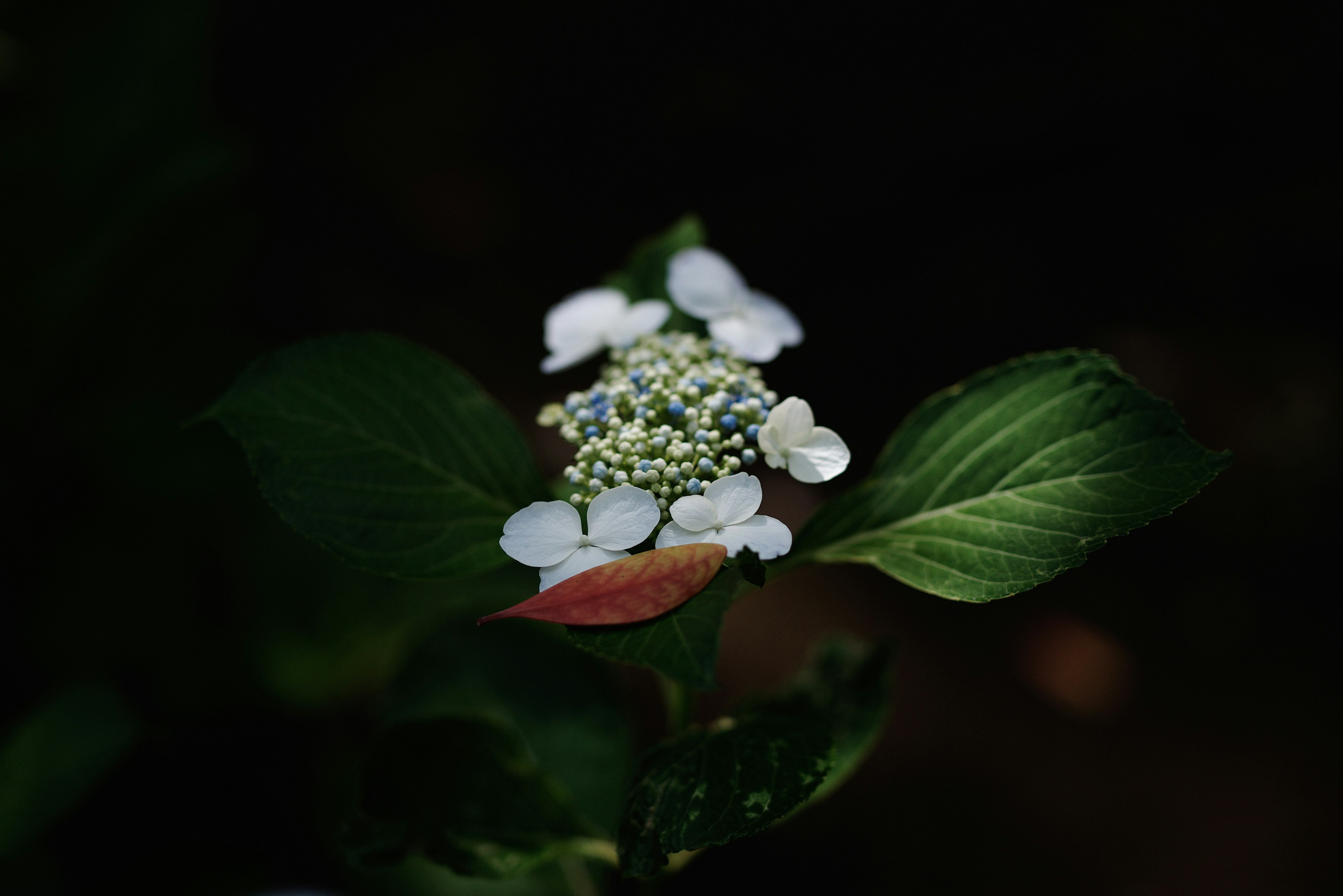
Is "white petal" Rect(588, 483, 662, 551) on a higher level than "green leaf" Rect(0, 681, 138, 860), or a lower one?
higher

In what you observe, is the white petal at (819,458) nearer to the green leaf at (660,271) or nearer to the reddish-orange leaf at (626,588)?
the reddish-orange leaf at (626,588)

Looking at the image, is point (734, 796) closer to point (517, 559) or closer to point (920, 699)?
point (517, 559)

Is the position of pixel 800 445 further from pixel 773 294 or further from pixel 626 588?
pixel 773 294

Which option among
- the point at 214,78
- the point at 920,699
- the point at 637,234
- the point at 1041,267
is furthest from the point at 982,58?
the point at 214,78

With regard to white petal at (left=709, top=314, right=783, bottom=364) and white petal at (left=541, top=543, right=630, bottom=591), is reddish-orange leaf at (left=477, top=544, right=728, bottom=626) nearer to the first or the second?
white petal at (left=541, top=543, right=630, bottom=591)

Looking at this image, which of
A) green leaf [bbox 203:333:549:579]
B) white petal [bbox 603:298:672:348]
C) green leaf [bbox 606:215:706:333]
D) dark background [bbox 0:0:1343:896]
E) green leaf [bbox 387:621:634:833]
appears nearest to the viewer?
green leaf [bbox 203:333:549:579]

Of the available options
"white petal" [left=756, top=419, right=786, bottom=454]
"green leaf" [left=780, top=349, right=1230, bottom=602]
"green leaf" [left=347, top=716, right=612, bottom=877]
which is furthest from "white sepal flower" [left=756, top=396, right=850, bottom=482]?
"green leaf" [left=347, top=716, right=612, bottom=877]

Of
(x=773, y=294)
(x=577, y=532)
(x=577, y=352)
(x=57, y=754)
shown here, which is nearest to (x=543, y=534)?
(x=577, y=532)
